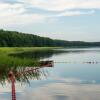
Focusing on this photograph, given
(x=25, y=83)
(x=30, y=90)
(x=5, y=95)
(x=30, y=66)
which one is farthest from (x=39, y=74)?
(x=5, y=95)

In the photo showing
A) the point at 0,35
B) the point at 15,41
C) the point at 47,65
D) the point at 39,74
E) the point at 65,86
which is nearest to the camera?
the point at 65,86

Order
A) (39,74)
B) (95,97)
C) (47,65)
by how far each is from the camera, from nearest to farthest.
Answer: (95,97), (39,74), (47,65)

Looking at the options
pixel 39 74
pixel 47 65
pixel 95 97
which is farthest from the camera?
pixel 47 65

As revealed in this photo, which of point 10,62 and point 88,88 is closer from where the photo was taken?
point 88,88

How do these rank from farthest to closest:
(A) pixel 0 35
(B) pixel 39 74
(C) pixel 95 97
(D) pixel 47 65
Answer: (A) pixel 0 35 → (D) pixel 47 65 → (B) pixel 39 74 → (C) pixel 95 97

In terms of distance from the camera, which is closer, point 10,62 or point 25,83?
point 25,83

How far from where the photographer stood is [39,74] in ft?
120

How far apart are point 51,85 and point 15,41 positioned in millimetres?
137349

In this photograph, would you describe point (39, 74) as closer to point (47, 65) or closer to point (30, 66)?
point (30, 66)

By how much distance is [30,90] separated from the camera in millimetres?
26766

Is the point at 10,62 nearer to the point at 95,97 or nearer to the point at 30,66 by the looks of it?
the point at 30,66

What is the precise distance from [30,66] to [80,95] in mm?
14233

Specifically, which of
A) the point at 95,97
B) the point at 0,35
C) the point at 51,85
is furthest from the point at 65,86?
the point at 0,35

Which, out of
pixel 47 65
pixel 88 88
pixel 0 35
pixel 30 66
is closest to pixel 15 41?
pixel 0 35
